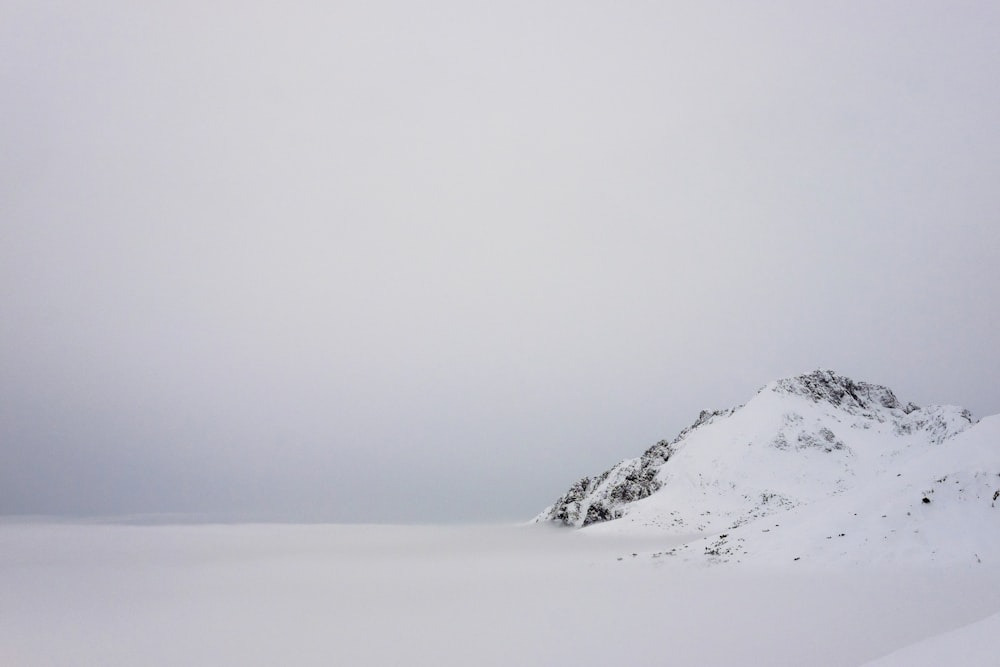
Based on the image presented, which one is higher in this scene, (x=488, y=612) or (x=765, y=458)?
(x=765, y=458)

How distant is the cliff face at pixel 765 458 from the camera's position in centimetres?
5797

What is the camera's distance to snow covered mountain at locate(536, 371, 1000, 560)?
2573 centimetres

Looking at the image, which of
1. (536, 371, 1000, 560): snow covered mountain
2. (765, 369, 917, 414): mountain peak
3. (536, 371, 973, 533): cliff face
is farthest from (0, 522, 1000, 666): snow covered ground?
(765, 369, 917, 414): mountain peak

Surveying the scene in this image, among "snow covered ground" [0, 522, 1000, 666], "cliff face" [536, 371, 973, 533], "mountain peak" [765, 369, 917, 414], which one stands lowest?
"snow covered ground" [0, 522, 1000, 666]

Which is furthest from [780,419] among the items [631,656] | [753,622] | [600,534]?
[631,656]

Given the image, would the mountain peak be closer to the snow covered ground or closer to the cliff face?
the cliff face

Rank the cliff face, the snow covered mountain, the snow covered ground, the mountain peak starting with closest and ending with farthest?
the snow covered ground < the snow covered mountain < the cliff face < the mountain peak

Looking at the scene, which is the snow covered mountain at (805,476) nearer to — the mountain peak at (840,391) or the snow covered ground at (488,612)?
the mountain peak at (840,391)

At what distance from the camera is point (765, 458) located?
6506cm

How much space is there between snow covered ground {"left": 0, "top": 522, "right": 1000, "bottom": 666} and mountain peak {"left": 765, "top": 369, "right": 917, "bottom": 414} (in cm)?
6187

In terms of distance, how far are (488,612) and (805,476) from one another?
189 ft

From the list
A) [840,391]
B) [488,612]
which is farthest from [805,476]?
[488,612]

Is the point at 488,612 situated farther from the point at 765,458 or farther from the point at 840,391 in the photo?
the point at 840,391

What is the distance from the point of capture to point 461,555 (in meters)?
33.6
